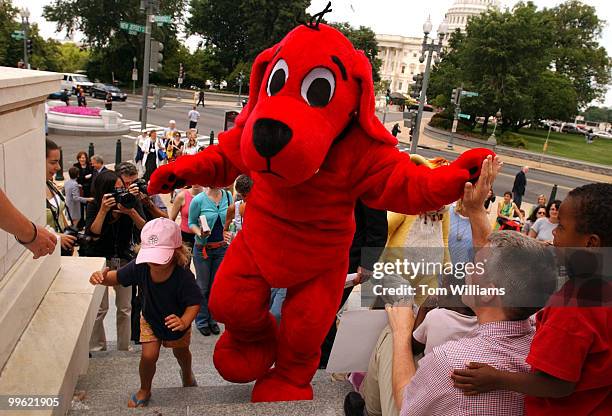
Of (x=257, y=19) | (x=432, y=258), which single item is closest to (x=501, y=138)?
(x=257, y=19)

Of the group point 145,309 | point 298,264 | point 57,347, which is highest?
point 298,264

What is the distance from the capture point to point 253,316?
2.72 meters

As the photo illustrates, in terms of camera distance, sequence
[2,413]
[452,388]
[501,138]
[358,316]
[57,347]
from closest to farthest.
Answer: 1. [452,388]
2. [2,413]
3. [358,316]
4. [57,347]
5. [501,138]

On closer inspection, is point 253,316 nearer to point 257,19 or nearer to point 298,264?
point 298,264

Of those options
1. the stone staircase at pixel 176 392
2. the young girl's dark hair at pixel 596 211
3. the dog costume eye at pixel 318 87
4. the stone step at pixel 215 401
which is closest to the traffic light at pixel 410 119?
the stone staircase at pixel 176 392

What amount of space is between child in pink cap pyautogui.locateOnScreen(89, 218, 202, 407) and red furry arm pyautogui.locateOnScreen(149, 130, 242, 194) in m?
0.35

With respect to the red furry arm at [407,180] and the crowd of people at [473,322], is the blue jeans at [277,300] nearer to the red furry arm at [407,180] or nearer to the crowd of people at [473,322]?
the crowd of people at [473,322]

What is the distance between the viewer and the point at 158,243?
2.89 meters

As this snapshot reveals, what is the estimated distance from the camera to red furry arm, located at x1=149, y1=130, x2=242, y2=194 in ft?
8.66

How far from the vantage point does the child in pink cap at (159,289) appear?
9.49ft

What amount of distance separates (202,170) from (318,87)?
0.79 m

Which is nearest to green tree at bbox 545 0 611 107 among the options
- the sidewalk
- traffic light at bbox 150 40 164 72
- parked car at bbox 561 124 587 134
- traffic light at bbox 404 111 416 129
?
parked car at bbox 561 124 587 134

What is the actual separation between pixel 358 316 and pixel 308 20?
5.41 feet

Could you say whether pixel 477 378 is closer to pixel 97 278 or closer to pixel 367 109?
pixel 367 109
